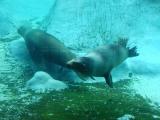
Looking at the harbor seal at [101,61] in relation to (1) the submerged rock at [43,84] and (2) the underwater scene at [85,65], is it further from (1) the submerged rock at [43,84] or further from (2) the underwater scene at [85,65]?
(1) the submerged rock at [43,84]

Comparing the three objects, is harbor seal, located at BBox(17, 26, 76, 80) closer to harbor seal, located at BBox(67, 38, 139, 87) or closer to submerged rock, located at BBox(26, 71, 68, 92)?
submerged rock, located at BBox(26, 71, 68, 92)

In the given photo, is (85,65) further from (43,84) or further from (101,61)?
(43,84)

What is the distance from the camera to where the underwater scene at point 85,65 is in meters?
6.39

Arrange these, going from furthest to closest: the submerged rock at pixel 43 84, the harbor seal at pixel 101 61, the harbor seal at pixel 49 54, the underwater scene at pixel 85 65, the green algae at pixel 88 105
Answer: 1. the harbor seal at pixel 49 54
2. the submerged rock at pixel 43 84
3. the underwater scene at pixel 85 65
4. the green algae at pixel 88 105
5. the harbor seal at pixel 101 61

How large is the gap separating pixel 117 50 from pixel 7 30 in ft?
26.0

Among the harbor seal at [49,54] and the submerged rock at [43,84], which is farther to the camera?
the harbor seal at [49,54]

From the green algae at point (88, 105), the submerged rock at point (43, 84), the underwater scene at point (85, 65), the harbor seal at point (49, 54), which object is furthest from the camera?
the harbor seal at point (49, 54)

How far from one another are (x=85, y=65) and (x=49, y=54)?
327 centimetres

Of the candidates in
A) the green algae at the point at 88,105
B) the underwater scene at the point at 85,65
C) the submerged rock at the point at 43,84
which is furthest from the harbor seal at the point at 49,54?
the green algae at the point at 88,105

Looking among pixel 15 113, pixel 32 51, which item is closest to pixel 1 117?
pixel 15 113

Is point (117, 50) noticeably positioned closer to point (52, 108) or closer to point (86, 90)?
point (86, 90)

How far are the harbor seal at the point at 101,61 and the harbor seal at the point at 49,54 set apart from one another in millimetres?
1614

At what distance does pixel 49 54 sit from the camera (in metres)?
9.03

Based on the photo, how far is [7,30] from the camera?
14234 millimetres
